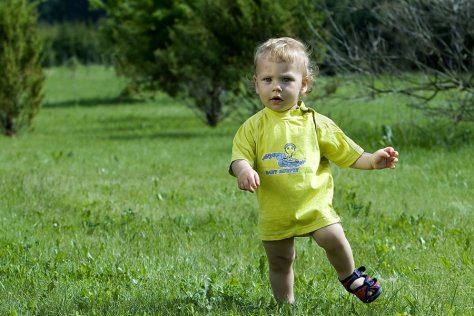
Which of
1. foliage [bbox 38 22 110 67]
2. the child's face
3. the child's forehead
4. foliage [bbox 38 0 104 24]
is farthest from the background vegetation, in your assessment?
foliage [bbox 38 0 104 24]

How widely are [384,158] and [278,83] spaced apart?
0.66 metres

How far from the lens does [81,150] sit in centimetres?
1553

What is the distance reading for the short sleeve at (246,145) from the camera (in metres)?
4.49

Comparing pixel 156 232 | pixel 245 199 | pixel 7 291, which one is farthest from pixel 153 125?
pixel 7 291

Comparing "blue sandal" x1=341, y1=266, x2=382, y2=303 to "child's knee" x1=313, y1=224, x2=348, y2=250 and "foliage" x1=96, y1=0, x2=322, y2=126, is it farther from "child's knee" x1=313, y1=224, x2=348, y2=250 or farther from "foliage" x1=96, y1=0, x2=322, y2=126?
"foliage" x1=96, y1=0, x2=322, y2=126

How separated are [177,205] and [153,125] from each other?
14.4m

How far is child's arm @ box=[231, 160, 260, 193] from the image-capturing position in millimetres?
4148

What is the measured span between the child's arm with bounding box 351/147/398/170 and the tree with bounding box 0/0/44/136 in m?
15.5

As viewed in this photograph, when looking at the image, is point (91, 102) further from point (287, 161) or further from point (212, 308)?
point (287, 161)

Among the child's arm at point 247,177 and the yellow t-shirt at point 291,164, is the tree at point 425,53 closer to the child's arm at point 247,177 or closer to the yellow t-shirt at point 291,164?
the yellow t-shirt at point 291,164

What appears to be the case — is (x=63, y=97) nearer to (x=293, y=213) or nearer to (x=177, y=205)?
(x=177, y=205)

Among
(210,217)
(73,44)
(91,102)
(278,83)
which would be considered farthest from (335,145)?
(73,44)

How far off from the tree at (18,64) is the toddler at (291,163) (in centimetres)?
1541

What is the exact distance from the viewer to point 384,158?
14.9ft
